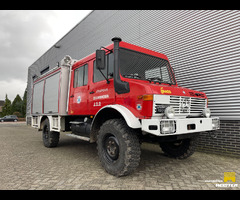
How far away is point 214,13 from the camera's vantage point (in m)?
5.46

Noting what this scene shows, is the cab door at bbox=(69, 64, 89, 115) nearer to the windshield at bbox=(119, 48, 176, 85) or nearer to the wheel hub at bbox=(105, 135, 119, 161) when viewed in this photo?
the wheel hub at bbox=(105, 135, 119, 161)

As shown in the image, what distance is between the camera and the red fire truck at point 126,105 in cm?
304

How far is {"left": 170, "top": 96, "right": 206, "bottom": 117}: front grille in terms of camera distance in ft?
10.8

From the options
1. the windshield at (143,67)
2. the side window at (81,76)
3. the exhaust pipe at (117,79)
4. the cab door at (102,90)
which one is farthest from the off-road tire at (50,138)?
the windshield at (143,67)

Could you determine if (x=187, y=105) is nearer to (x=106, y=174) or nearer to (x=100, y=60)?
(x=100, y=60)

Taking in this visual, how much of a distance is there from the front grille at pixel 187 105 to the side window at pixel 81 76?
2.50 metres

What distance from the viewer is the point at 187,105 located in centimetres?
344

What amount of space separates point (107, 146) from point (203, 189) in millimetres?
1894

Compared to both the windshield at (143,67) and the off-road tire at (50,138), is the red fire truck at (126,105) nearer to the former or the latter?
the windshield at (143,67)

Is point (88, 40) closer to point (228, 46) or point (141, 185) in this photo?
point (228, 46)

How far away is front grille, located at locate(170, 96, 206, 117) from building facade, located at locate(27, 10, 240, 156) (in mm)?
1795

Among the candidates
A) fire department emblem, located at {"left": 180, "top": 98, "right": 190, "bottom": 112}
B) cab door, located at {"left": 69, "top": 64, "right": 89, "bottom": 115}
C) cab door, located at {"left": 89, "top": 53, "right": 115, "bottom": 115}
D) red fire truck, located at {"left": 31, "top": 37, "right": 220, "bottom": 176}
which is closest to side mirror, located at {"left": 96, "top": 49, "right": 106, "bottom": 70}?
red fire truck, located at {"left": 31, "top": 37, "right": 220, "bottom": 176}
